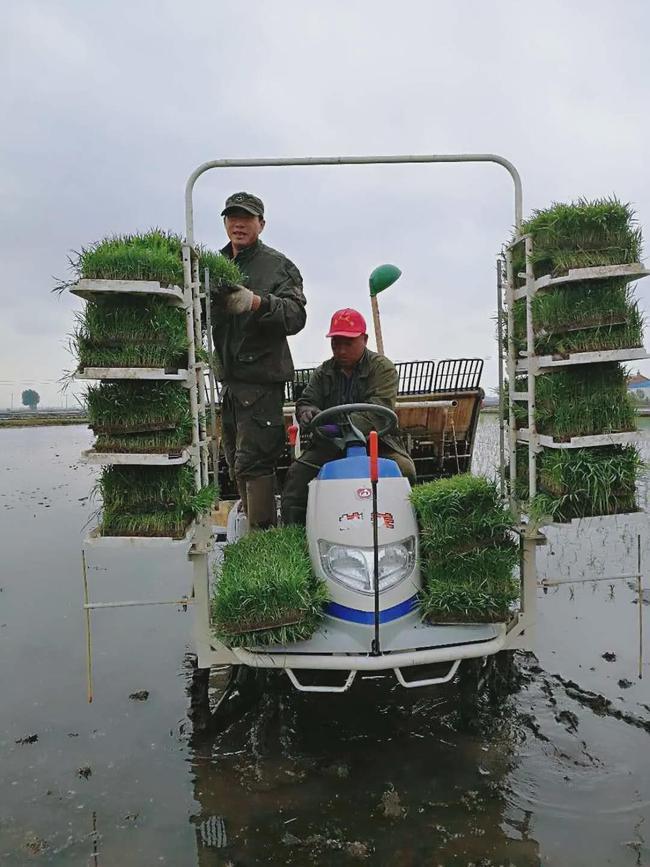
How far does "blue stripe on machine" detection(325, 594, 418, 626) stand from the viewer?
3725mm

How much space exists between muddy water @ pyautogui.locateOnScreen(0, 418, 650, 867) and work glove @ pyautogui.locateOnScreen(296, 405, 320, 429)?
5.80 ft

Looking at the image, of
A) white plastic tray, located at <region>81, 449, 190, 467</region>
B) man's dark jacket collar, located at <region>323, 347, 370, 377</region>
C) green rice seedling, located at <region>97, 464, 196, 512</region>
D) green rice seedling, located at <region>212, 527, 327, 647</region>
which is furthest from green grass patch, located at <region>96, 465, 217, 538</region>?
man's dark jacket collar, located at <region>323, 347, 370, 377</region>

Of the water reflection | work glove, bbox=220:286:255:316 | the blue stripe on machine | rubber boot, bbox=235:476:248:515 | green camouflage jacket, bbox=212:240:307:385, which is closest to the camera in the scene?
the water reflection

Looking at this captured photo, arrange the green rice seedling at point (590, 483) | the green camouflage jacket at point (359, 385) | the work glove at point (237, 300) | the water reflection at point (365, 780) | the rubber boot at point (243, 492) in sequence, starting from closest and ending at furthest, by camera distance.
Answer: the water reflection at point (365, 780)
the green rice seedling at point (590, 483)
the work glove at point (237, 300)
the green camouflage jacket at point (359, 385)
the rubber boot at point (243, 492)

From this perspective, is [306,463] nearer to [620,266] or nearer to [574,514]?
[574,514]

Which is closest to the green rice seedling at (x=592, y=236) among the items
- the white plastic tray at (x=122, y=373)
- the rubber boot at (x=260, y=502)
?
the white plastic tray at (x=122, y=373)

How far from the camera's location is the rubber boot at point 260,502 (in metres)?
5.27

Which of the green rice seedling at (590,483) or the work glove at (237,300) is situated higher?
the work glove at (237,300)

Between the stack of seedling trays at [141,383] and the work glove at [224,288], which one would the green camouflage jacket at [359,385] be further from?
the stack of seedling trays at [141,383]

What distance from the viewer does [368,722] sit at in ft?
14.9

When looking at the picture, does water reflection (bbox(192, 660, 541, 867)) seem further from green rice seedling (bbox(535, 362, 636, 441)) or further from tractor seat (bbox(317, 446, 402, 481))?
green rice seedling (bbox(535, 362, 636, 441))

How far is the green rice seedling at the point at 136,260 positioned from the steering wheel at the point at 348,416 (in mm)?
1188

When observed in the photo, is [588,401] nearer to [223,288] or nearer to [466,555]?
[466,555]

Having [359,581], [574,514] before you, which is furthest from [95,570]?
[574,514]
